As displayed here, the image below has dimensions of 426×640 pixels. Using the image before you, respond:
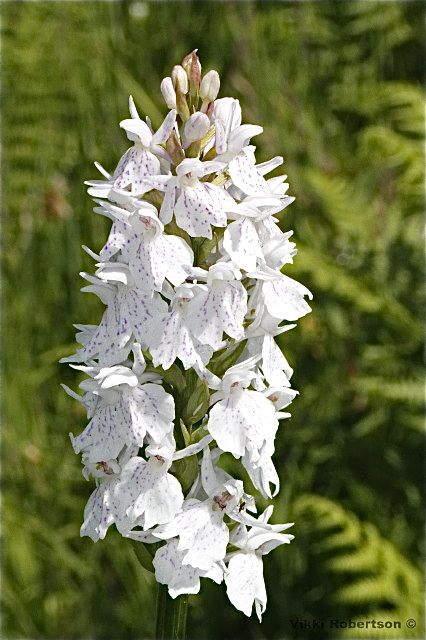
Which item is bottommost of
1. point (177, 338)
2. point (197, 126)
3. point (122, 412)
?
point (122, 412)

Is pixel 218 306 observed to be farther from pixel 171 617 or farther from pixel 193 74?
pixel 171 617

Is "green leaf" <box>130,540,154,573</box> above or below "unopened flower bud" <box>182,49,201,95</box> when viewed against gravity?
below

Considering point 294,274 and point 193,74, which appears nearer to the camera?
point 193,74

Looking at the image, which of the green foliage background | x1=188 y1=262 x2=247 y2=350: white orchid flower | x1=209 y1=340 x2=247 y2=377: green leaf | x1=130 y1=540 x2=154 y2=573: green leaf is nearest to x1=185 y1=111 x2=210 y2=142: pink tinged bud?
x1=188 y1=262 x2=247 y2=350: white orchid flower

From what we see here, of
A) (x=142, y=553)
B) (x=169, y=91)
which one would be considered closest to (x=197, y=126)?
(x=169, y=91)

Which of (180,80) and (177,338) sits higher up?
(180,80)

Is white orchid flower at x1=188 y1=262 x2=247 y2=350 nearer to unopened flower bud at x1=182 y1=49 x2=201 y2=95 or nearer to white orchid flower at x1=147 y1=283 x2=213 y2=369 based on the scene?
white orchid flower at x1=147 y1=283 x2=213 y2=369

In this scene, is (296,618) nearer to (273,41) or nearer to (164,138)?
(164,138)
